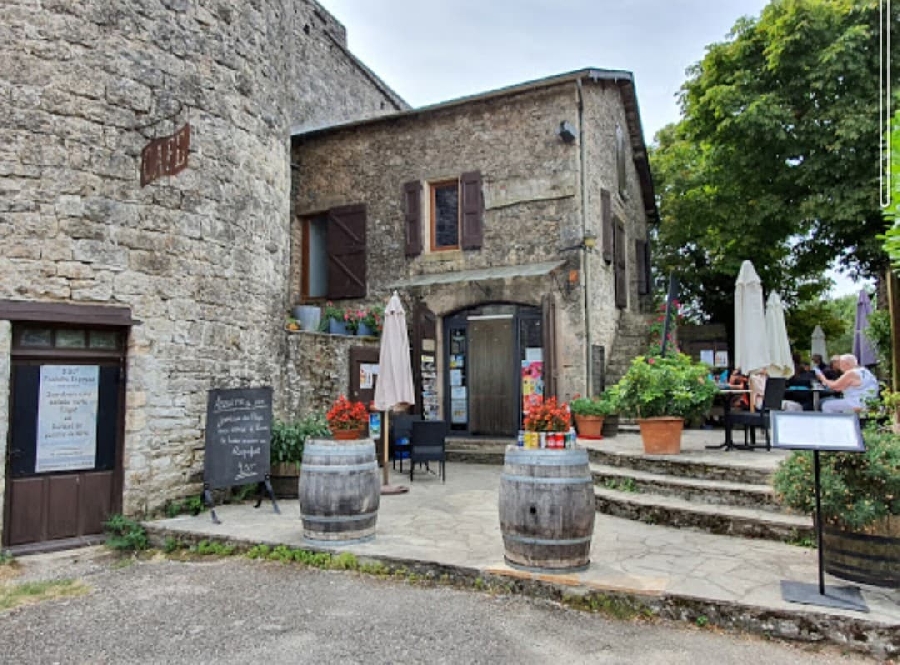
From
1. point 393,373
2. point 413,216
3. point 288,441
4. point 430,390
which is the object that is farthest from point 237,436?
point 413,216

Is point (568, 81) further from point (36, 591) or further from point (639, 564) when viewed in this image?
point (36, 591)

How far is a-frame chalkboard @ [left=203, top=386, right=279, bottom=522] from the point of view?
20.7 ft

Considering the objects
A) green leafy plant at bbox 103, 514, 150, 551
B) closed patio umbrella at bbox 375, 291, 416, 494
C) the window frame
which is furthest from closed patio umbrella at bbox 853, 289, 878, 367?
green leafy plant at bbox 103, 514, 150, 551

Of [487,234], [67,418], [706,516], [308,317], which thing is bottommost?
[706,516]

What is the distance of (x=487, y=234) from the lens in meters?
10.6

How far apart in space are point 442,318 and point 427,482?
11.1 ft

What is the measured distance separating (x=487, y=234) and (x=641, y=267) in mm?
4868

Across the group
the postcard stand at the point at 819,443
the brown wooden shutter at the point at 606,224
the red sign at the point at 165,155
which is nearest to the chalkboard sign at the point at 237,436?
the red sign at the point at 165,155

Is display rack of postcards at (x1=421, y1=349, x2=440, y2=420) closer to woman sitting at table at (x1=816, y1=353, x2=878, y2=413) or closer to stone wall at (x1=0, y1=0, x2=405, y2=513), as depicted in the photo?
stone wall at (x1=0, y1=0, x2=405, y2=513)

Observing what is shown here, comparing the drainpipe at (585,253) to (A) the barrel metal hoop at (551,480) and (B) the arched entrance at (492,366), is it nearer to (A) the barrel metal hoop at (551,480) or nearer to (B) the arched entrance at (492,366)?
(B) the arched entrance at (492,366)

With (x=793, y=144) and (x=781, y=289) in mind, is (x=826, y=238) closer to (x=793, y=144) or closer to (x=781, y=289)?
(x=793, y=144)

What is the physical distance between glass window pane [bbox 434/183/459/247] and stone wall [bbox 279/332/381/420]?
8.93 feet

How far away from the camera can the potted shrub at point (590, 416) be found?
865 centimetres

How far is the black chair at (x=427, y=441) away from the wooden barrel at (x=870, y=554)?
4.83m
